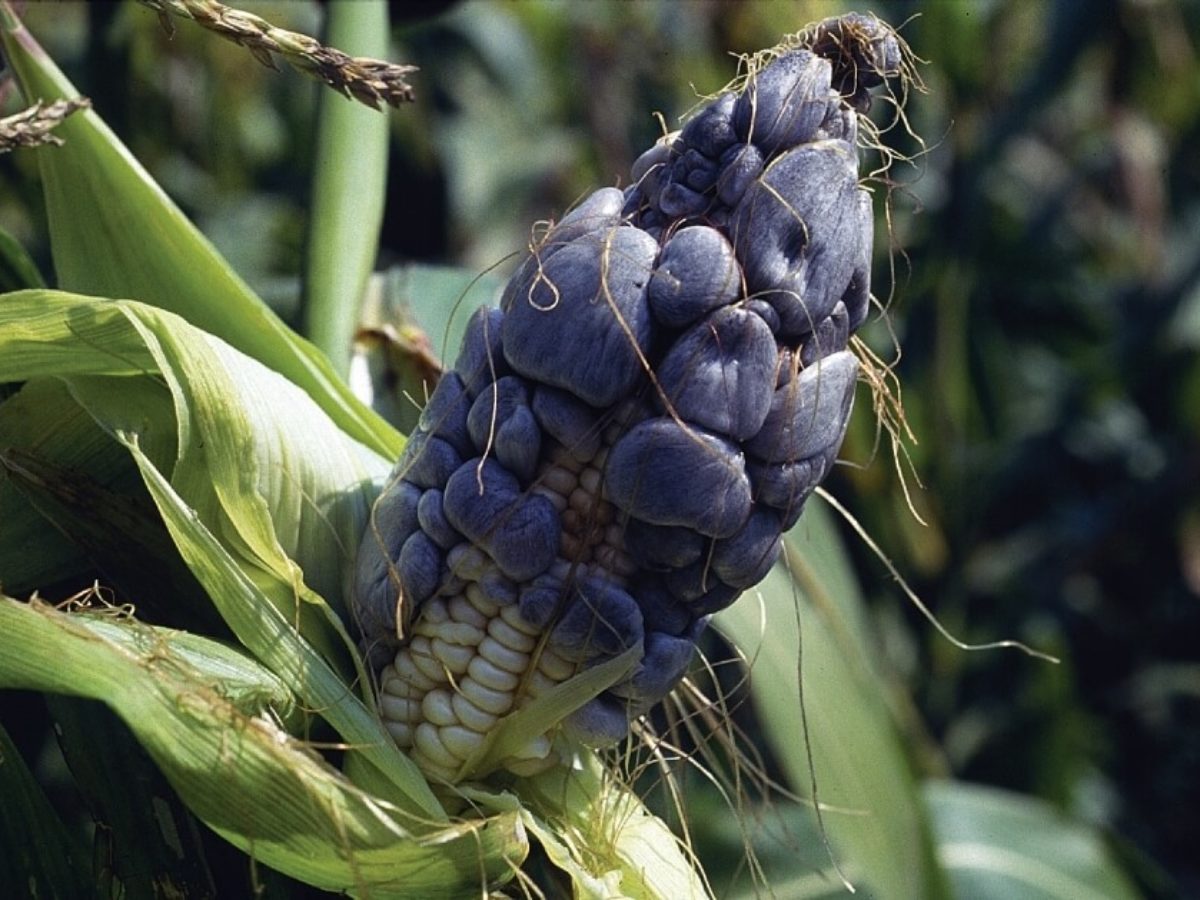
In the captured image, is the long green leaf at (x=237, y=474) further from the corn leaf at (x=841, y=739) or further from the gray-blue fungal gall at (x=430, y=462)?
the corn leaf at (x=841, y=739)

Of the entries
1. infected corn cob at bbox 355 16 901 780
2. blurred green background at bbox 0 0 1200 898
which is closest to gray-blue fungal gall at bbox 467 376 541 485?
infected corn cob at bbox 355 16 901 780

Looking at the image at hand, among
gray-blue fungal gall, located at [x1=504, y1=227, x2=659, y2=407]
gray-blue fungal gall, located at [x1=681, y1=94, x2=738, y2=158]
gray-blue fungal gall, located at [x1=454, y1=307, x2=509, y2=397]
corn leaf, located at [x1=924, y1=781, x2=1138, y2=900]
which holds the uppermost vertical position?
gray-blue fungal gall, located at [x1=681, y1=94, x2=738, y2=158]

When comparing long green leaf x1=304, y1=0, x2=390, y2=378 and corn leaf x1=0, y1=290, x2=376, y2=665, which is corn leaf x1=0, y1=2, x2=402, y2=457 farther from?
long green leaf x1=304, y1=0, x2=390, y2=378

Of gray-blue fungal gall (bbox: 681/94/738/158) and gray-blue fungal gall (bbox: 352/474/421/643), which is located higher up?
gray-blue fungal gall (bbox: 681/94/738/158)

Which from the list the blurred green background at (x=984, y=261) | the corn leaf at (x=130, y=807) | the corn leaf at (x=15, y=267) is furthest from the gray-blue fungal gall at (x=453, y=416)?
the blurred green background at (x=984, y=261)

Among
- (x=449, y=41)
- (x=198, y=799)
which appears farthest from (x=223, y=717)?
(x=449, y=41)

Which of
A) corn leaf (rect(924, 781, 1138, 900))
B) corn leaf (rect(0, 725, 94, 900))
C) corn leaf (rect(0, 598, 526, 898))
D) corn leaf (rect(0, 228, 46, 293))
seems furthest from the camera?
corn leaf (rect(924, 781, 1138, 900))

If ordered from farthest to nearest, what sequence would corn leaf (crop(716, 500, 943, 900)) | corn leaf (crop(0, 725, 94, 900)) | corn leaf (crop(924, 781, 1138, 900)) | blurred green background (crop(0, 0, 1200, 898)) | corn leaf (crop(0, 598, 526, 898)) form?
1. blurred green background (crop(0, 0, 1200, 898))
2. corn leaf (crop(924, 781, 1138, 900))
3. corn leaf (crop(716, 500, 943, 900))
4. corn leaf (crop(0, 725, 94, 900))
5. corn leaf (crop(0, 598, 526, 898))
